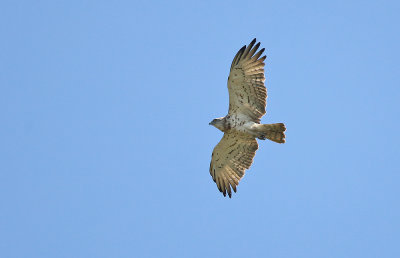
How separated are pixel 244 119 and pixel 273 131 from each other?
76 centimetres

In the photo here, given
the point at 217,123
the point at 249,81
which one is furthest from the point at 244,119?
the point at 249,81

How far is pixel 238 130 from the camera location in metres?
14.1

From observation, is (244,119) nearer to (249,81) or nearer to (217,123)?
(217,123)

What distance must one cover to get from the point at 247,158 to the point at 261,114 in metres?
1.27

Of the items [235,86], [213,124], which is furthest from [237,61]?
[213,124]

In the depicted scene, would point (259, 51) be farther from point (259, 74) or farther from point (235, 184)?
point (235, 184)

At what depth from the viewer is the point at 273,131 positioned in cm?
1373

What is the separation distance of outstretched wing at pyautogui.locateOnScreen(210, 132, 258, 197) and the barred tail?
590mm

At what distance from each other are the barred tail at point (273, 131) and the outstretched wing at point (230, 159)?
0.59 meters

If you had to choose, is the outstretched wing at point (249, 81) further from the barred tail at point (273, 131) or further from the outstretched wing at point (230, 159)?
the outstretched wing at point (230, 159)

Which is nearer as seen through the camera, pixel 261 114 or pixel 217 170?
pixel 261 114

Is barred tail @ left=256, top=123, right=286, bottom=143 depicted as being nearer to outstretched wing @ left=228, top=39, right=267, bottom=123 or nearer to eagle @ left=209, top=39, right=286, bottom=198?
eagle @ left=209, top=39, right=286, bottom=198

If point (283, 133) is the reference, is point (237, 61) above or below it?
above

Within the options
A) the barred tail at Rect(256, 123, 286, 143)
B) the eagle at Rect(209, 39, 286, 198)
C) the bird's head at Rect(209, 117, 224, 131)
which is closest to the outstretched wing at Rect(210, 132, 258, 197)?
the eagle at Rect(209, 39, 286, 198)
